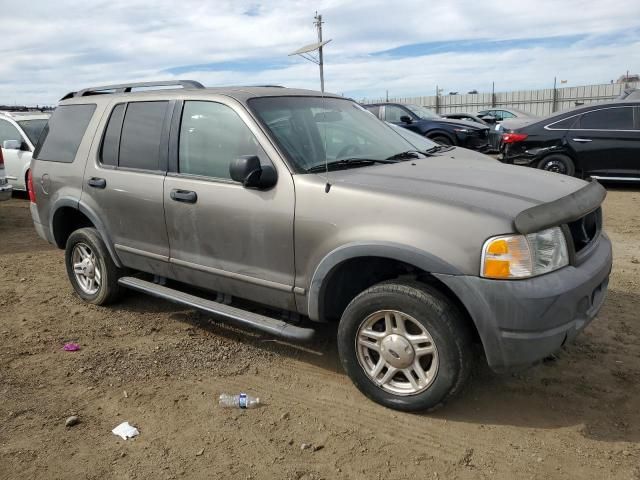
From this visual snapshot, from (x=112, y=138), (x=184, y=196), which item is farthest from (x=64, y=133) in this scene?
(x=184, y=196)

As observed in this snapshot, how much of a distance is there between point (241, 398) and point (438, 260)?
1.48 m

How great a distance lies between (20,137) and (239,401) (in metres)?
8.99

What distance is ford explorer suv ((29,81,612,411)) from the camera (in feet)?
9.11

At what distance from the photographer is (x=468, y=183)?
10.5 ft

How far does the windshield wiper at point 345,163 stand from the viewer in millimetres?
3461

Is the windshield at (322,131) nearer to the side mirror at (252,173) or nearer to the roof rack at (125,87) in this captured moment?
the side mirror at (252,173)

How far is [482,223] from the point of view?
2742 millimetres

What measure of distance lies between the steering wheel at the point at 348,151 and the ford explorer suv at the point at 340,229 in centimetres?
2

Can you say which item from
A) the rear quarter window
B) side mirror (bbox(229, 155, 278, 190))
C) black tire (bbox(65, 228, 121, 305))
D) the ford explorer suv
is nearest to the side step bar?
the ford explorer suv

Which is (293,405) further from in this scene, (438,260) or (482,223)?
(482,223)

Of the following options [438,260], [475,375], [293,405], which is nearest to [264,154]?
[438,260]

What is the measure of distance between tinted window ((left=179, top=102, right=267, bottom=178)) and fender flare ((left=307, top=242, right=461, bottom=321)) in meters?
Result: 0.85

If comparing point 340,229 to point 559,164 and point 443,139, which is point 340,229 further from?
point 443,139

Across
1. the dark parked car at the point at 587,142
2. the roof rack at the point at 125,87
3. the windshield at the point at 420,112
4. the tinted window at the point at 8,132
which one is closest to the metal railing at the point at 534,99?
the windshield at the point at 420,112
